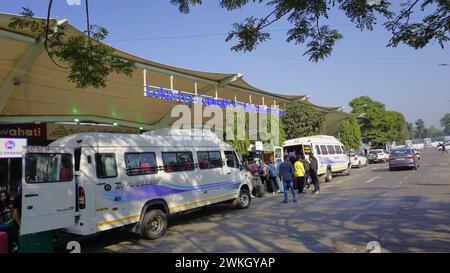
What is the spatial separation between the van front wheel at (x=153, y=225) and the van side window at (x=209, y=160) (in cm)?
223

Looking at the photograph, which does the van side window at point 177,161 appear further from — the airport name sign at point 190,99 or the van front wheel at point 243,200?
the airport name sign at point 190,99

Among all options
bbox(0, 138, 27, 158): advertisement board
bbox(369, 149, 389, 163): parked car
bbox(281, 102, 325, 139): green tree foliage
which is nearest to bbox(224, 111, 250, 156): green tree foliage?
bbox(281, 102, 325, 139): green tree foliage

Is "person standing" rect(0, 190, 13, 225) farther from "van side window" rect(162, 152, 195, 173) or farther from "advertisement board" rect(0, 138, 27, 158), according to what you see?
"van side window" rect(162, 152, 195, 173)

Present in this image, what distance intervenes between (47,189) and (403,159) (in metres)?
24.5

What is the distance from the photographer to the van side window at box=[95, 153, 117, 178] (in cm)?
832

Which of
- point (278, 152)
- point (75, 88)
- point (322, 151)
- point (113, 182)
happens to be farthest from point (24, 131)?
point (322, 151)

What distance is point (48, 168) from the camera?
765 centimetres

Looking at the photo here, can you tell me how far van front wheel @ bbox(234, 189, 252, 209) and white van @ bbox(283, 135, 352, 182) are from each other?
25.8 ft

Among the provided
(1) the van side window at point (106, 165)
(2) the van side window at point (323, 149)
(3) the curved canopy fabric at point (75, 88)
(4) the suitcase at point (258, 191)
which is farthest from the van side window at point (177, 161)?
(2) the van side window at point (323, 149)

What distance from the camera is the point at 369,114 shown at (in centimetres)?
6819

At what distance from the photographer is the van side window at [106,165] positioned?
8.32 m
